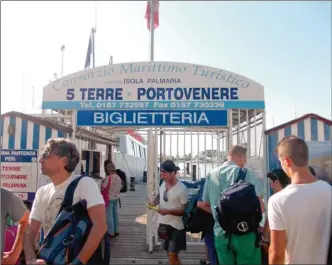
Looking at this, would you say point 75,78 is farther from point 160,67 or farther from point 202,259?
point 202,259

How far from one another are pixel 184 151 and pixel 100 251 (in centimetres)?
364

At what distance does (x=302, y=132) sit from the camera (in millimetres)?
4816

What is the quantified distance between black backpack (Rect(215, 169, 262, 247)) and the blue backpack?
1162 millimetres

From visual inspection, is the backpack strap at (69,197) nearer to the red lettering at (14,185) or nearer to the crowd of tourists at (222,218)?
the crowd of tourists at (222,218)

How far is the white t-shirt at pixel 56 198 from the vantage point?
2062mm

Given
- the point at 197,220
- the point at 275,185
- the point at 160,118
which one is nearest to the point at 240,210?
the point at 197,220

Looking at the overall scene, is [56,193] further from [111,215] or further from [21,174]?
[111,215]

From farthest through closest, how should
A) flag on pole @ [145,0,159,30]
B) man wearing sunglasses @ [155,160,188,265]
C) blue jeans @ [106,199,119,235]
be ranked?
1. flag on pole @ [145,0,159,30]
2. blue jeans @ [106,199,119,235]
3. man wearing sunglasses @ [155,160,188,265]

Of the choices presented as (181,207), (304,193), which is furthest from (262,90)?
(304,193)

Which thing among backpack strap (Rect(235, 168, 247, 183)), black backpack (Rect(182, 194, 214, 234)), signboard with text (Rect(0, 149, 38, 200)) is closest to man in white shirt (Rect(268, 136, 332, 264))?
backpack strap (Rect(235, 168, 247, 183))

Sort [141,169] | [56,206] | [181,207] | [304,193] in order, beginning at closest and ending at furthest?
1. [304,193]
2. [56,206]
3. [181,207]
4. [141,169]

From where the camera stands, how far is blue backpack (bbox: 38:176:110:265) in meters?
1.99

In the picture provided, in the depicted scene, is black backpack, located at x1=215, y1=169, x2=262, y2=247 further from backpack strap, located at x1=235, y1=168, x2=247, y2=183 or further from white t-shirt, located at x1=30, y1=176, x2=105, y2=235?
white t-shirt, located at x1=30, y1=176, x2=105, y2=235

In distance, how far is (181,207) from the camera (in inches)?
151
